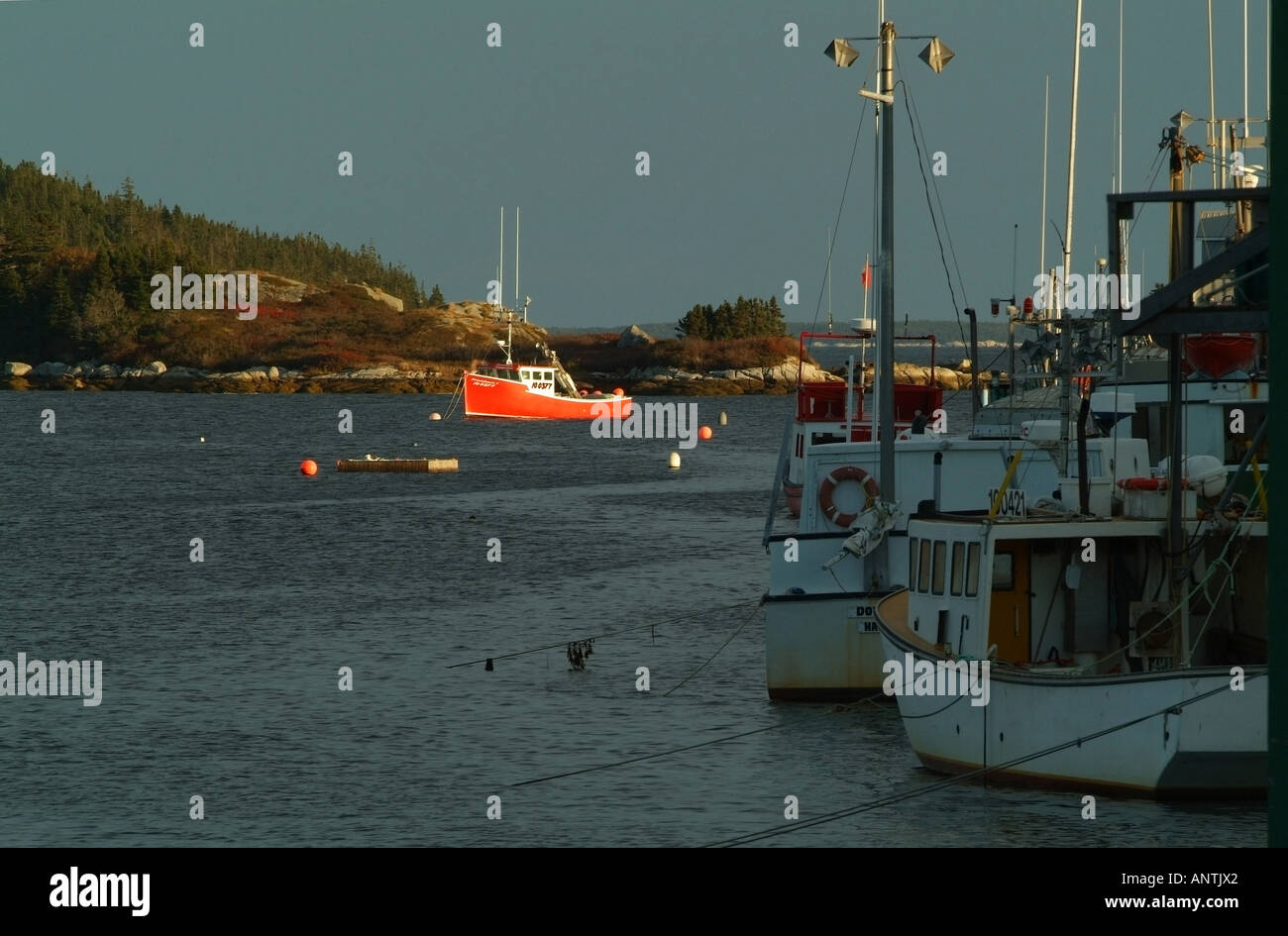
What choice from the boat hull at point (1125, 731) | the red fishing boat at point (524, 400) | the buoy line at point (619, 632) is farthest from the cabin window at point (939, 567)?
the red fishing boat at point (524, 400)

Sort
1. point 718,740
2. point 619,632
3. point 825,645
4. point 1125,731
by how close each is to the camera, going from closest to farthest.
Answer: point 1125,731, point 718,740, point 825,645, point 619,632

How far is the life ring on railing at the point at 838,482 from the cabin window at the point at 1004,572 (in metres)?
8.65

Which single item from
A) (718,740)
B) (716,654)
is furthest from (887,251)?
(716,654)

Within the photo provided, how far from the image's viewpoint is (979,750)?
18.4m

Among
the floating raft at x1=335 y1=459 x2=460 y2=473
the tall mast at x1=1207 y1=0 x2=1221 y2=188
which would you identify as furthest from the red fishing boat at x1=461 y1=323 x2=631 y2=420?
the tall mast at x1=1207 y1=0 x2=1221 y2=188

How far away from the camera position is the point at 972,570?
739 inches

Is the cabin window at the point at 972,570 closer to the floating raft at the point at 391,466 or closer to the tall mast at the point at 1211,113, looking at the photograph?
the tall mast at the point at 1211,113

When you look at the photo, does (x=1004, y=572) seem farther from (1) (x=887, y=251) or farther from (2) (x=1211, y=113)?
(2) (x=1211, y=113)

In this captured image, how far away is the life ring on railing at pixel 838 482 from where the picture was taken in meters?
27.7

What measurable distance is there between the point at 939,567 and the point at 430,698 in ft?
33.8

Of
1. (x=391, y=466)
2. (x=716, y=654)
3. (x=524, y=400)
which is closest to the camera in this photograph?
(x=716, y=654)

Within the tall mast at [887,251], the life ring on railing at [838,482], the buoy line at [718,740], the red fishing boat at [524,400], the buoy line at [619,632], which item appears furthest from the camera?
the red fishing boat at [524,400]

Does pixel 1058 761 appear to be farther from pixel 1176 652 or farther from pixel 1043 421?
pixel 1043 421

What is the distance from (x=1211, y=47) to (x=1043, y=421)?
24273mm
